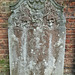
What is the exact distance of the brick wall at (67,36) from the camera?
2086 mm

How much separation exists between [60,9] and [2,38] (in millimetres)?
1311

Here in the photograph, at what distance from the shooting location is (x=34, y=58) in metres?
2.04

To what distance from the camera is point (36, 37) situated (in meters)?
1.94

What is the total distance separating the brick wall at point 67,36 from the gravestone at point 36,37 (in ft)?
1.00

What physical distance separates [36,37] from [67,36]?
0.71 meters

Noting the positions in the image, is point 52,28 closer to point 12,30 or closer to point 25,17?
point 25,17

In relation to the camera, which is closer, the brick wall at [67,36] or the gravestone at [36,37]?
the gravestone at [36,37]

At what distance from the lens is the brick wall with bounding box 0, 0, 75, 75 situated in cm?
209

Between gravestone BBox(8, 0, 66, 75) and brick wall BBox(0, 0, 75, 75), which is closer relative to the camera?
gravestone BBox(8, 0, 66, 75)

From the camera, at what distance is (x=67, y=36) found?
2.21m

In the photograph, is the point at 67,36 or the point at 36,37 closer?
the point at 36,37

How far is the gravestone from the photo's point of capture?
1.85m

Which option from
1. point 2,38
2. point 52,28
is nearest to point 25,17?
point 52,28

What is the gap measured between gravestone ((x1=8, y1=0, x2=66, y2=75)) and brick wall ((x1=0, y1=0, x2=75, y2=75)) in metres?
0.30
